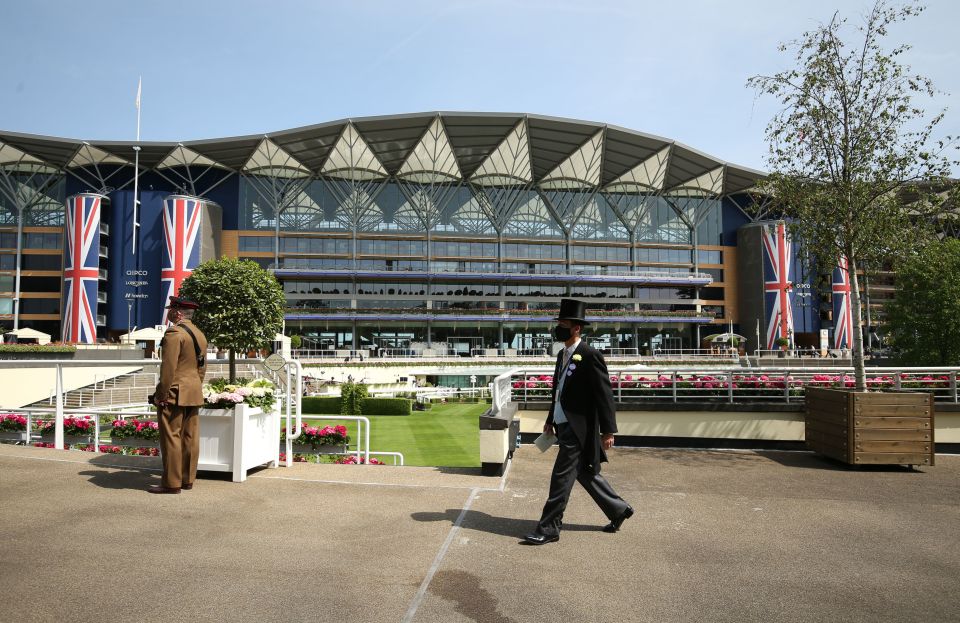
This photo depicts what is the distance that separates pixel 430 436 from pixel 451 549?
57.6 feet

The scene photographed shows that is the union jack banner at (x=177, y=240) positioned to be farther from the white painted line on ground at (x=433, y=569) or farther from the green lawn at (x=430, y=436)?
the white painted line on ground at (x=433, y=569)

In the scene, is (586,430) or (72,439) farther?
(72,439)

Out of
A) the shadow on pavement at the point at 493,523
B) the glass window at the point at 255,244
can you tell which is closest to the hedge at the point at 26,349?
the glass window at the point at 255,244

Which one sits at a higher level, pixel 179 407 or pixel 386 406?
pixel 179 407

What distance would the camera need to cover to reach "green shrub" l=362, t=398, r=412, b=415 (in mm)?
30469

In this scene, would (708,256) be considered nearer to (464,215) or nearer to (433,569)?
(464,215)

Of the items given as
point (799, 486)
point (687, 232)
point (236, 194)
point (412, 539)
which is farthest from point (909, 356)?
point (236, 194)

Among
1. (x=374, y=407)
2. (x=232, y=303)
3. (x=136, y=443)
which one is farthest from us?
(x=374, y=407)

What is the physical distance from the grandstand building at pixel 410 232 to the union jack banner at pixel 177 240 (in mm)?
166

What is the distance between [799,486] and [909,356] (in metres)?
30.4

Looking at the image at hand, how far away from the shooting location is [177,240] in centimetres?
5925

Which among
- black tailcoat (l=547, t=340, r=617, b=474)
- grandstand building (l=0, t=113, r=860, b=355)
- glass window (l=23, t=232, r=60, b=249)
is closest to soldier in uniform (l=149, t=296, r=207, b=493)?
black tailcoat (l=547, t=340, r=617, b=474)

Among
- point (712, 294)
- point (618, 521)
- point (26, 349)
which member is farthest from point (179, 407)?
point (712, 294)

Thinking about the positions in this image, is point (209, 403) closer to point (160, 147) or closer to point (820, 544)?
point (820, 544)
